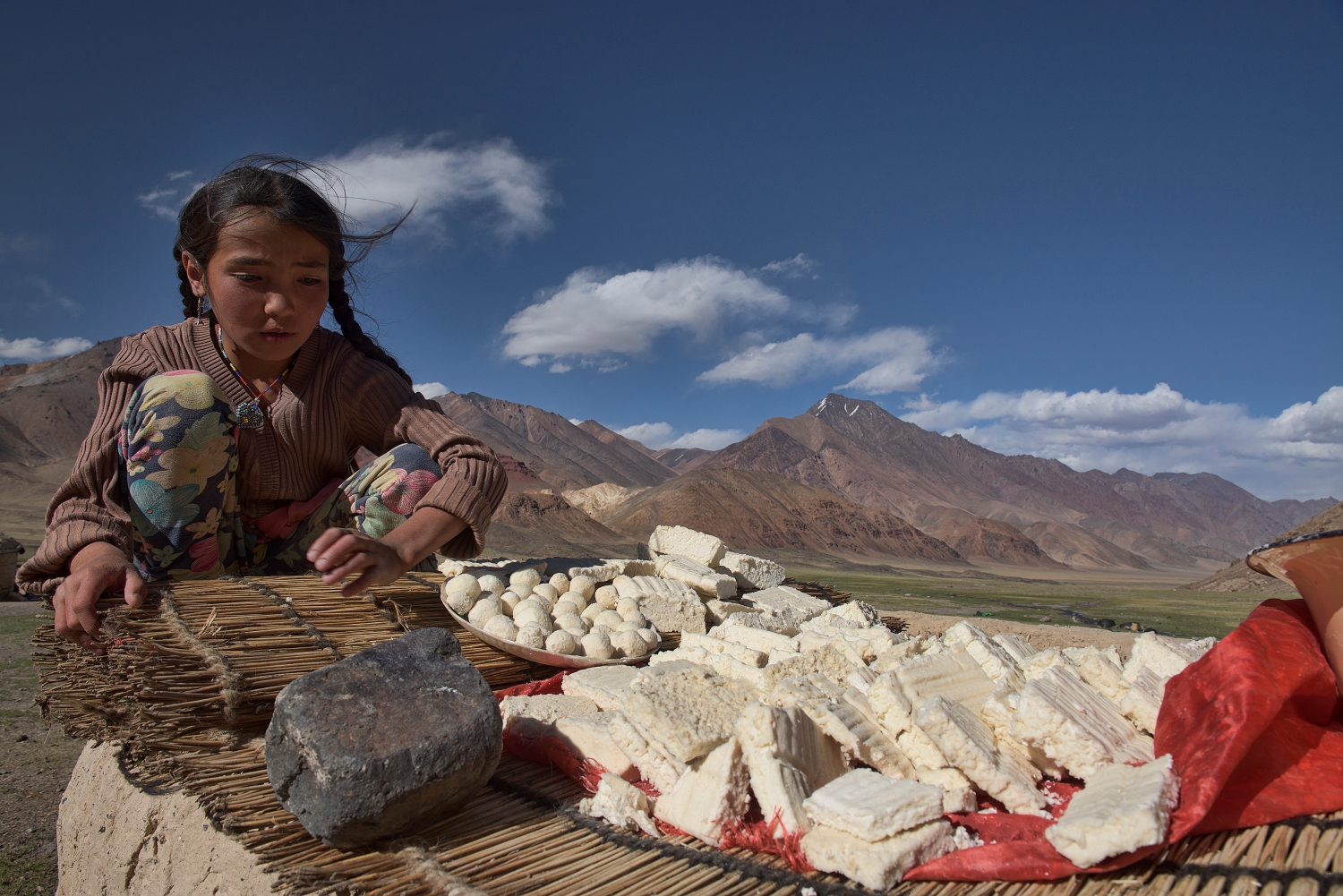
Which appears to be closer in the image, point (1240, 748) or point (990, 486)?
point (1240, 748)

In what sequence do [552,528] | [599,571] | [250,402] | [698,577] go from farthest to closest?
1. [552,528]
2. [698,577]
3. [599,571]
4. [250,402]

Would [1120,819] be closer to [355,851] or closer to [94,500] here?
[355,851]

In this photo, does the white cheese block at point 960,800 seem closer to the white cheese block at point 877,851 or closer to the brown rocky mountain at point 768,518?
the white cheese block at point 877,851

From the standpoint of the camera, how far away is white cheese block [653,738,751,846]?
1540mm

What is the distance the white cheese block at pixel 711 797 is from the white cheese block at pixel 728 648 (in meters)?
0.65

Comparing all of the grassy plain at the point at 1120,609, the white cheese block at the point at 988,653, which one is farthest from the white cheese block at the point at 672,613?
the grassy plain at the point at 1120,609

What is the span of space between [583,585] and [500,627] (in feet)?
1.92

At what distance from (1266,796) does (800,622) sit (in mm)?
1924

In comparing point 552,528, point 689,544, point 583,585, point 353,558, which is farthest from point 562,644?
point 552,528

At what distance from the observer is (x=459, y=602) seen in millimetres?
2709

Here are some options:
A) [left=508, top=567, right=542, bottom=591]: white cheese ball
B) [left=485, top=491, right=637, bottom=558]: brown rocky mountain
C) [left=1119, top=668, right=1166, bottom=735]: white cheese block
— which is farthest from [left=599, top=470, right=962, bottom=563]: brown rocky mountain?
[left=1119, top=668, right=1166, bottom=735]: white cheese block

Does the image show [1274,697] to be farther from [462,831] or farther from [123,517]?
[123,517]

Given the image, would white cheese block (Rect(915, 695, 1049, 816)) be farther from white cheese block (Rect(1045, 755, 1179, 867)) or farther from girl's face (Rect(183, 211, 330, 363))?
girl's face (Rect(183, 211, 330, 363))

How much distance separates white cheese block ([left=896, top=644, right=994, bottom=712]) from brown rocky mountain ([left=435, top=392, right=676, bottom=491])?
78.8 m
